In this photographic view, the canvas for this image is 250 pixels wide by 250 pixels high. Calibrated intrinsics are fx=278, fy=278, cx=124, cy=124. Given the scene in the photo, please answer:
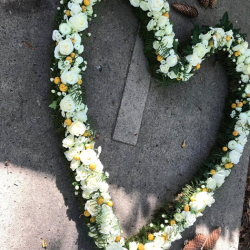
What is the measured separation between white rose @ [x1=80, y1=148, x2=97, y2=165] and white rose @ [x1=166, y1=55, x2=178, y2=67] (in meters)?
1.23

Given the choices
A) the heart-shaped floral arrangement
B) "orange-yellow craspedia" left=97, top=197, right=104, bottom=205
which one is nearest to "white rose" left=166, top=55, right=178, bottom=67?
the heart-shaped floral arrangement

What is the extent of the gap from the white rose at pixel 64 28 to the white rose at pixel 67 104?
0.61 m

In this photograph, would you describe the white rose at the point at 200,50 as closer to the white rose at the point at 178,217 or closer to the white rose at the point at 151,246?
the white rose at the point at 178,217

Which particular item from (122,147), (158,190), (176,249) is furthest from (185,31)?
(176,249)

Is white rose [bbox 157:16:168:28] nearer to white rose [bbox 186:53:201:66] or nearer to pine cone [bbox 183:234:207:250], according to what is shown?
white rose [bbox 186:53:201:66]

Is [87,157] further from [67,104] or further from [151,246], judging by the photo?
[151,246]

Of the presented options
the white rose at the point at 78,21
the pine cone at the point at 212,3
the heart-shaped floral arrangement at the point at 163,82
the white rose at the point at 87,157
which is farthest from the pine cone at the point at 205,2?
the white rose at the point at 87,157

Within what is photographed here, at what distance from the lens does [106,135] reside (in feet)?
10.1

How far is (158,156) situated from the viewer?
10.8 feet

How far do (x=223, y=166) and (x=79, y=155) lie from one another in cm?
169

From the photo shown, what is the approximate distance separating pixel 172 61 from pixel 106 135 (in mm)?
1065

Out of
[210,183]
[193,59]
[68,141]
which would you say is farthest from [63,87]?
[210,183]

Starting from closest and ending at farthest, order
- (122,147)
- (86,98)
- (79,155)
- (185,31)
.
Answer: (79,155), (86,98), (122,147), (185,31)

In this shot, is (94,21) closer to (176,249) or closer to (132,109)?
(132,109)
